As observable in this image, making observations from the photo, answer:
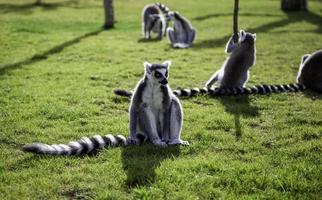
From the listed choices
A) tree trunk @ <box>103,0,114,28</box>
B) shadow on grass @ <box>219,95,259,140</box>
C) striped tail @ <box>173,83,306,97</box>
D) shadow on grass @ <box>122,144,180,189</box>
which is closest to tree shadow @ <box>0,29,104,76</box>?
A: tree trunk @ <box>103,0,114,28</box>

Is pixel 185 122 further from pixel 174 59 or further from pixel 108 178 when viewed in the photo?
pixel 174 59

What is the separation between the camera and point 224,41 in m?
17.6

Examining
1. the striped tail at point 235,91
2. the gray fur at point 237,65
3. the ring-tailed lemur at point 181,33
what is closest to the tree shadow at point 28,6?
the ring-tailed lemur at point 181,33

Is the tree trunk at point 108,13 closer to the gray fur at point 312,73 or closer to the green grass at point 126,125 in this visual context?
the green grass at point 126,125

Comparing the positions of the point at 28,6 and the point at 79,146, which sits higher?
the point at 79,146

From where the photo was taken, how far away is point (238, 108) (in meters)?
8.62

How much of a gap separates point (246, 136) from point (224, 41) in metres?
11.0

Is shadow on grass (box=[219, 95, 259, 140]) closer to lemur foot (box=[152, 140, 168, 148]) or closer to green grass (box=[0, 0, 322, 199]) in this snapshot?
green grass (box=[0, 0, 322, 199])

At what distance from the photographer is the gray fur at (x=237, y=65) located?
32.6ft

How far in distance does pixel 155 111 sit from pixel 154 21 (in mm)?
11982

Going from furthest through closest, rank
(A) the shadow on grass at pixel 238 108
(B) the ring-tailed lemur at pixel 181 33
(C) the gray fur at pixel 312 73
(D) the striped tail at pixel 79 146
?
(B) the ring-tailed lemur at pixel 181 33, (C) the gray fur at pixel 312 73, (A) the shadow on grass at pixel 238 108, (D) the striped tail at pixel 79 146

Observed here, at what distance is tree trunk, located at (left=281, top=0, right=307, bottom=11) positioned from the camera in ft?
91.6

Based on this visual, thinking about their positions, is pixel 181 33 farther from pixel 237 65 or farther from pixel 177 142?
pixel 177 142

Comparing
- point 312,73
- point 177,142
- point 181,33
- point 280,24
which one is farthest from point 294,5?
point 177,142
